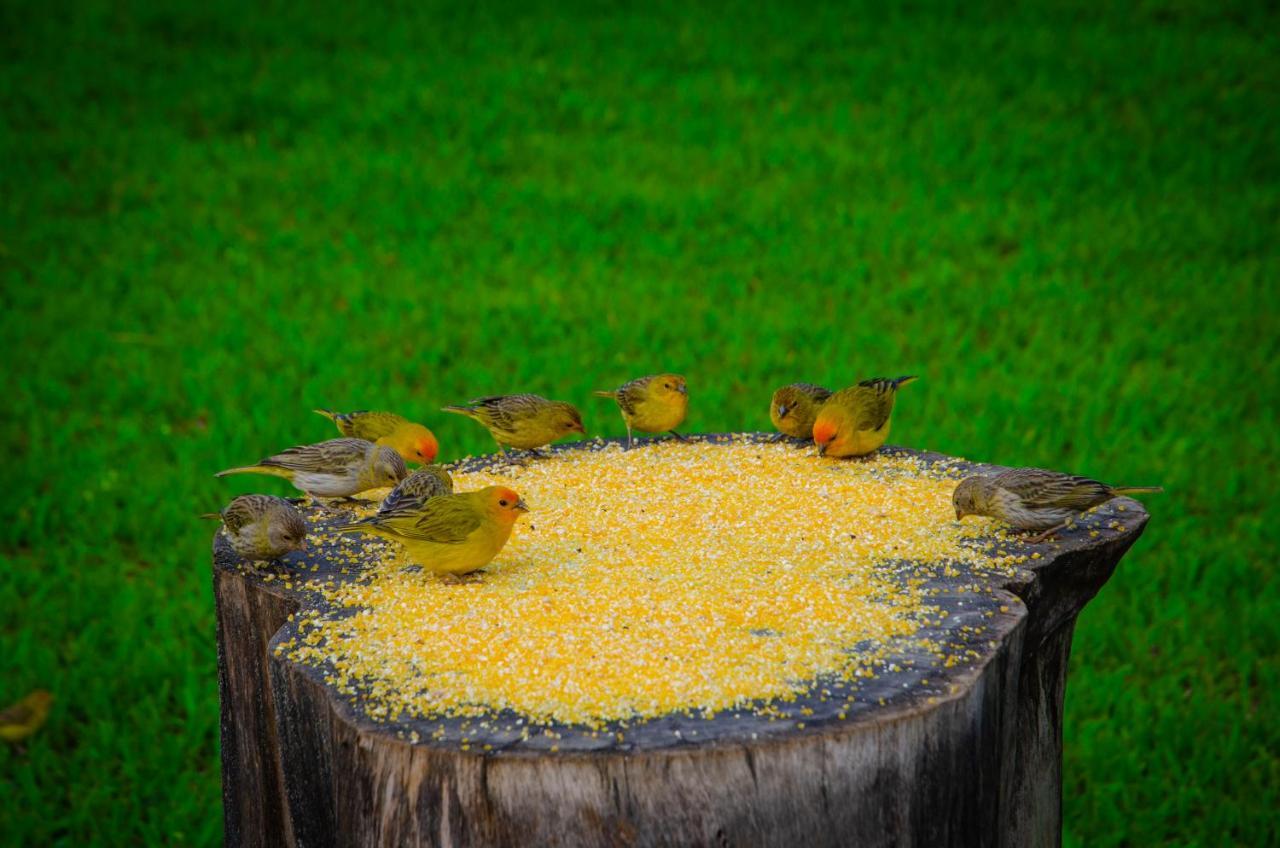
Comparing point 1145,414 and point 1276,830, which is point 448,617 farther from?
point 1145,414

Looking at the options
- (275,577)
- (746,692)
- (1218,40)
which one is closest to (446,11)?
(1218,40)

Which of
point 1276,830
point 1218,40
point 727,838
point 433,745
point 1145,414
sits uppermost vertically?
point 1218,40

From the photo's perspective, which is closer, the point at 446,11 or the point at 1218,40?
the point at 1218,40

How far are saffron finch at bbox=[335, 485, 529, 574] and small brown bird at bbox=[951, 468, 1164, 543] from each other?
1.44 m

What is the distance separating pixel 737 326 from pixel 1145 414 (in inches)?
114

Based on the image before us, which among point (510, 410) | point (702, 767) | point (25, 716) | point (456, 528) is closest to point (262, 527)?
point (456, 528)

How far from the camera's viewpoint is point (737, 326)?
9789 mm

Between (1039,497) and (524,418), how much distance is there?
190 cm

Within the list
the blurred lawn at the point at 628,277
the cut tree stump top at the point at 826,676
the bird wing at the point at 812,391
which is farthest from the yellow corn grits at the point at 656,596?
the blurred lawn at the point at 628,277

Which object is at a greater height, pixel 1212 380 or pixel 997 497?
pixel 997 497

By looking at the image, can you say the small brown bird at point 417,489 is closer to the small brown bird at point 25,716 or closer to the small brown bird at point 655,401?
the small brown bird at point 655,401

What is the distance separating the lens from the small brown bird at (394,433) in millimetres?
4832

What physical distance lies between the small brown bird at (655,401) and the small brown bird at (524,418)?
27cm

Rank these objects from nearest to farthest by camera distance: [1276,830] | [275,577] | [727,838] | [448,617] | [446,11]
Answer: [727,838], [448,617], [275,577], [1276,830], [446,11]
